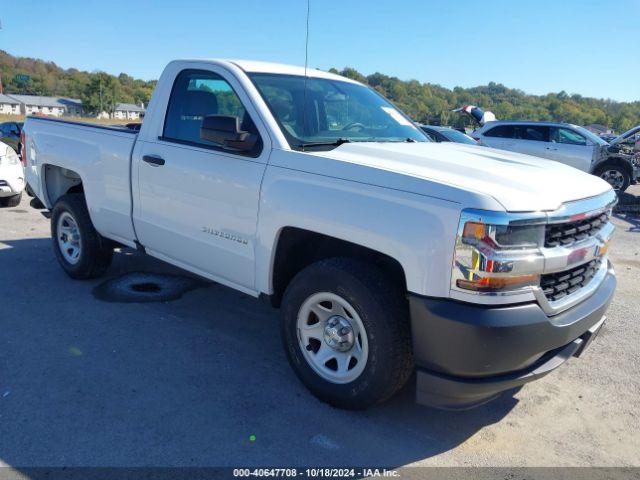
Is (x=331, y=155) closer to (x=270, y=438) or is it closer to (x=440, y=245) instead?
(x=440, y=245)

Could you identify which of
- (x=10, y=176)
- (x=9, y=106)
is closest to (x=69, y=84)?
(x=9, y=106)

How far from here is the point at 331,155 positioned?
3.14 metres

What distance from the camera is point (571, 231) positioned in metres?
2.76

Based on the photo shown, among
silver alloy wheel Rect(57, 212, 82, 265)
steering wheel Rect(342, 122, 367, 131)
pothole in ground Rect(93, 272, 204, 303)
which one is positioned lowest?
pothole in ground Rect(93, 272, 204, 303)

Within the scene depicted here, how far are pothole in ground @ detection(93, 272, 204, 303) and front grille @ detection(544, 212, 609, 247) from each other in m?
3.45

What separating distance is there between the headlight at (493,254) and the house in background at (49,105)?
372ft

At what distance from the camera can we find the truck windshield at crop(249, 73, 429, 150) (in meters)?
3.54

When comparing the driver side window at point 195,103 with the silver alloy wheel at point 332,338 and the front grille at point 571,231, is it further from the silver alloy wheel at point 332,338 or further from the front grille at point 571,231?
the front grille at point 571,231

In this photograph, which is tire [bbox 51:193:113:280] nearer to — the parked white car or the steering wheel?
the steering wheel

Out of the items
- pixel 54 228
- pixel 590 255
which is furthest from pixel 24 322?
pixel 590 255

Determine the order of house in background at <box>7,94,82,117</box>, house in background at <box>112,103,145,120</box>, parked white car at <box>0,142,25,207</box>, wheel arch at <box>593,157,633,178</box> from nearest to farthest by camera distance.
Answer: parked white car at <box>0,142,25,207</box> → wheel arch at <box>593,157,633,178</box> → house in background at <box>7,94,82,117</box> → house in background at <box>112,103,145,120</box>

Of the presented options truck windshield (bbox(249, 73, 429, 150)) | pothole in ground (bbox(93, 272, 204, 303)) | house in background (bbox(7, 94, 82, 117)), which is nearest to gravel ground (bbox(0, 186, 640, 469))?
pothole in ground (bbox(93, 272, 204, 303))

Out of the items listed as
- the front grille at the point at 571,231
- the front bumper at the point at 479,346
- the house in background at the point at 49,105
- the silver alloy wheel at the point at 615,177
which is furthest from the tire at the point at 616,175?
the house in background at the point at 49,105

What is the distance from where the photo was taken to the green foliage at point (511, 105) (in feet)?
56.2
